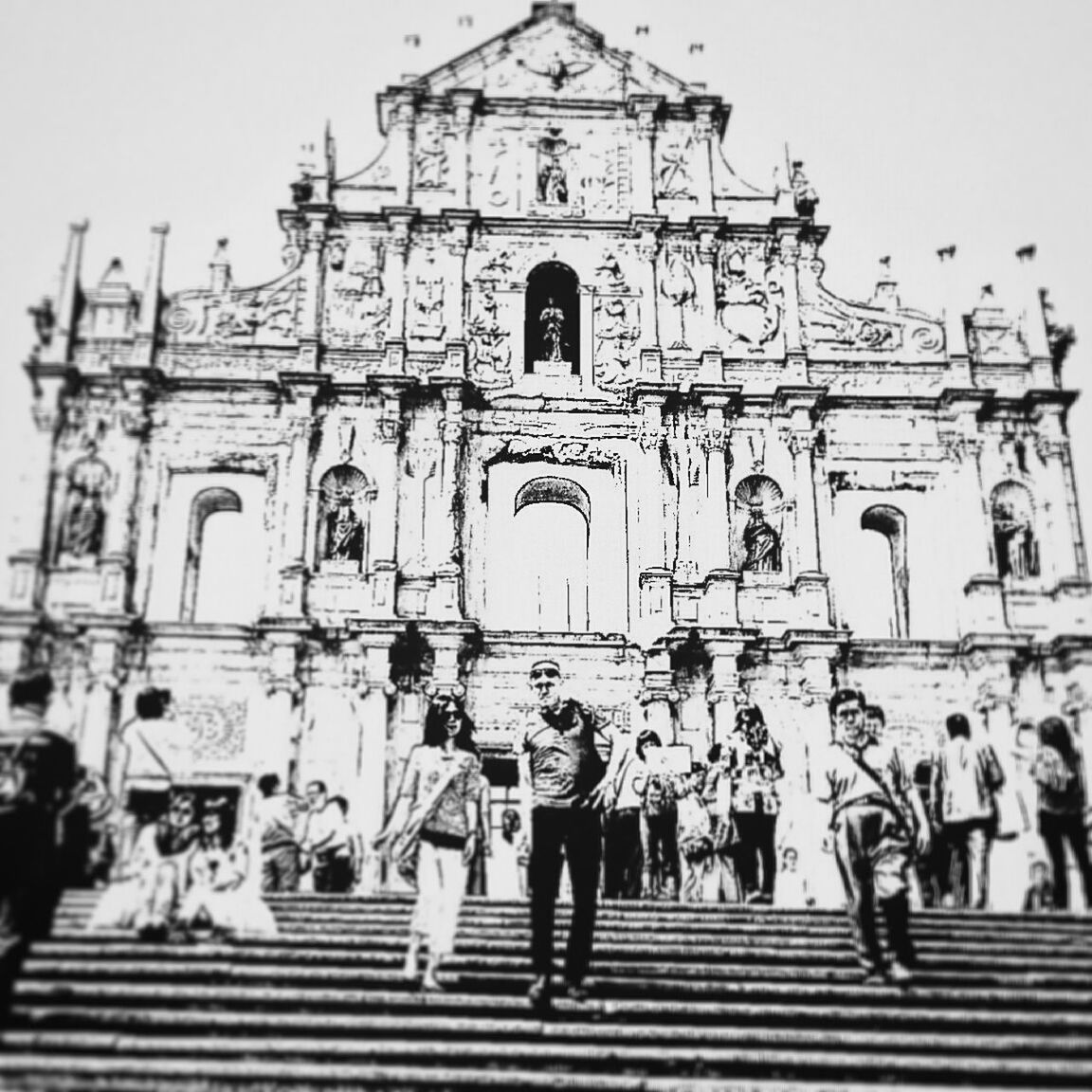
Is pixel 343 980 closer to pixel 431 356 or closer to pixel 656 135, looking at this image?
pixel 431 356

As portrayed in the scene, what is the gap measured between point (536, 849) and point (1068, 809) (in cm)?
488

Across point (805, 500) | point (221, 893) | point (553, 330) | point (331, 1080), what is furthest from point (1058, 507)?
point (331, 1080)

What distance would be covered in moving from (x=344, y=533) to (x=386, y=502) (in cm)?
54

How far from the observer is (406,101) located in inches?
657

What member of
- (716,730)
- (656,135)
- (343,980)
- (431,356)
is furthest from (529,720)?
(656,135)

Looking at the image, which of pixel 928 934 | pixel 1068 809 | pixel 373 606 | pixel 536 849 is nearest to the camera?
pixel 536 849

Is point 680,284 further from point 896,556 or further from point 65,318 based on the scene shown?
point 65,318

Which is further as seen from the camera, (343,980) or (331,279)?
(331,279)

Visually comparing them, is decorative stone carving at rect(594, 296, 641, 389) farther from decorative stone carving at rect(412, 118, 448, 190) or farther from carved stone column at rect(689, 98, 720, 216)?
decorative stone carving at rect(412, 118, 448, 190)

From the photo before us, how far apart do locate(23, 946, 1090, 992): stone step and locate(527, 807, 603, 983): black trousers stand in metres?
0.55

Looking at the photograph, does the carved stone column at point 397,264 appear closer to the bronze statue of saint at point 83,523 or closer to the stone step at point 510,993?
the bronze statue of saint at point 83,523

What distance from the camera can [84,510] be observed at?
13406mm

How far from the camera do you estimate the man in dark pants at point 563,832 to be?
26.9 feet

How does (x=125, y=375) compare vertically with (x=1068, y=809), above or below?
above
